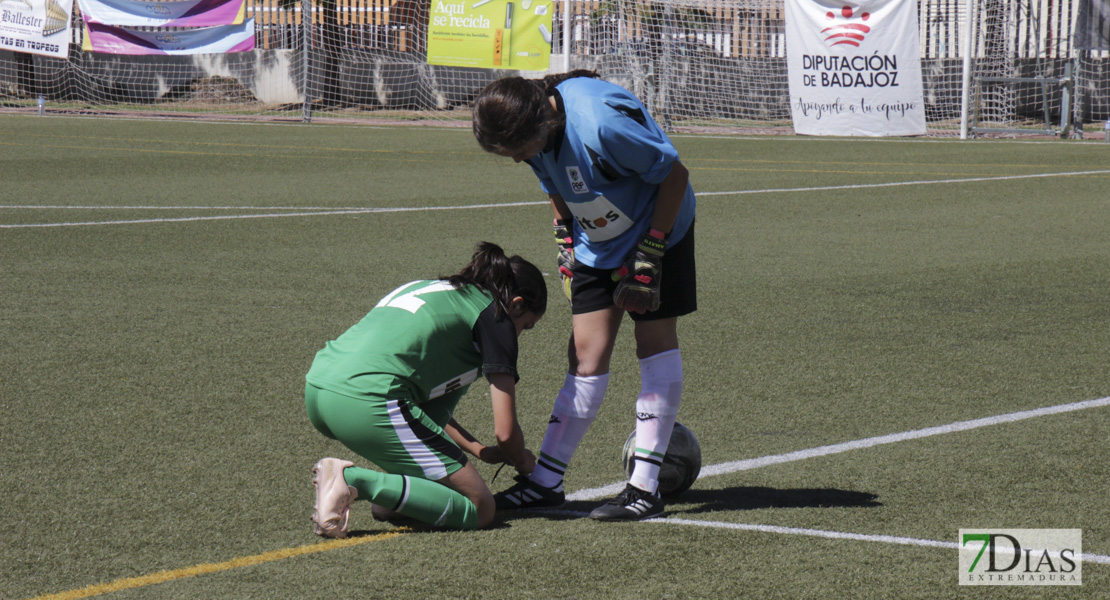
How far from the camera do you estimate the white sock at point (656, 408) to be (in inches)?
158

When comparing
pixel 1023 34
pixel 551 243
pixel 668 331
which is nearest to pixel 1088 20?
pixel 1023 34

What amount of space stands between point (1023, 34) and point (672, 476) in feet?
77.1

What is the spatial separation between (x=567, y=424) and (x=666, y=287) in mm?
576

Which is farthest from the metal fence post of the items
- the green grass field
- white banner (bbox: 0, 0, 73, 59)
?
the green grass field

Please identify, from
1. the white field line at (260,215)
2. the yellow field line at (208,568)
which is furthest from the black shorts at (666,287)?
the white field line at (260,215)

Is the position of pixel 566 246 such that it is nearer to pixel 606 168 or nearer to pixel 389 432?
pixel 606 168

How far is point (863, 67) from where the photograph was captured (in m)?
21.4

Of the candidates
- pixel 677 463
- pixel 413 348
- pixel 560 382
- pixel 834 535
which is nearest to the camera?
pixel 834 535

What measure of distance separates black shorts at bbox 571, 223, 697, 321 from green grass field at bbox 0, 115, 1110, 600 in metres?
0.68

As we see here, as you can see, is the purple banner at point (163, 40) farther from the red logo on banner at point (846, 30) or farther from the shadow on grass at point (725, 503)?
the shadow on grass at point (725, 503)

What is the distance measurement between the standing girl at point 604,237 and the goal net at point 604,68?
63.2 ft

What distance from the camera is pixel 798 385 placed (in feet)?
18.6

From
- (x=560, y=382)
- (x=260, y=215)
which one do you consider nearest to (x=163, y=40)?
(x=260, y=215)

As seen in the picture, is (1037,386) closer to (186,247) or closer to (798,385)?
(798,385)
